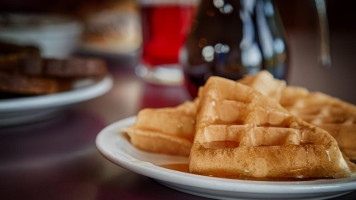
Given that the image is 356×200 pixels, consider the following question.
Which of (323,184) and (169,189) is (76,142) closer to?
(169,189)

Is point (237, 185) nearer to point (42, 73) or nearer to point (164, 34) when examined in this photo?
point (42, 73)

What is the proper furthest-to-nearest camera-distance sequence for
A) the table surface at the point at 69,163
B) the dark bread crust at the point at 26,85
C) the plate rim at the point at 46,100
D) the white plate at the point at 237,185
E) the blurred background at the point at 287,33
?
1. the blurred background at the point at 287,33
2. the dark bread crust at the point at 26,85
3. the plate rim at the point at 46,100
4. the table surface at the point at 69,163
5. the white plate at the point at 237,185

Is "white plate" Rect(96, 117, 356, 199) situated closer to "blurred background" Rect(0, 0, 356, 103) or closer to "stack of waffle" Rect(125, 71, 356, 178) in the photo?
"stack of waffle" Rect(125, 71, 356, 178)

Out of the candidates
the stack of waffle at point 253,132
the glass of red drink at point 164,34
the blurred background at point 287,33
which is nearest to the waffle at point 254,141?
the stack of waffle at point 253,132

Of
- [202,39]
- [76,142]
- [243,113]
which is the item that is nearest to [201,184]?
[243,113]

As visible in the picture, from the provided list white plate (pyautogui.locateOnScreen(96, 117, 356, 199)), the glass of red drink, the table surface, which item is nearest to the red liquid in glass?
the glass of red drink

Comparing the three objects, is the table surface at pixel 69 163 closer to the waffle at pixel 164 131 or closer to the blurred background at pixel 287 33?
the waffle at pixel 164 131
